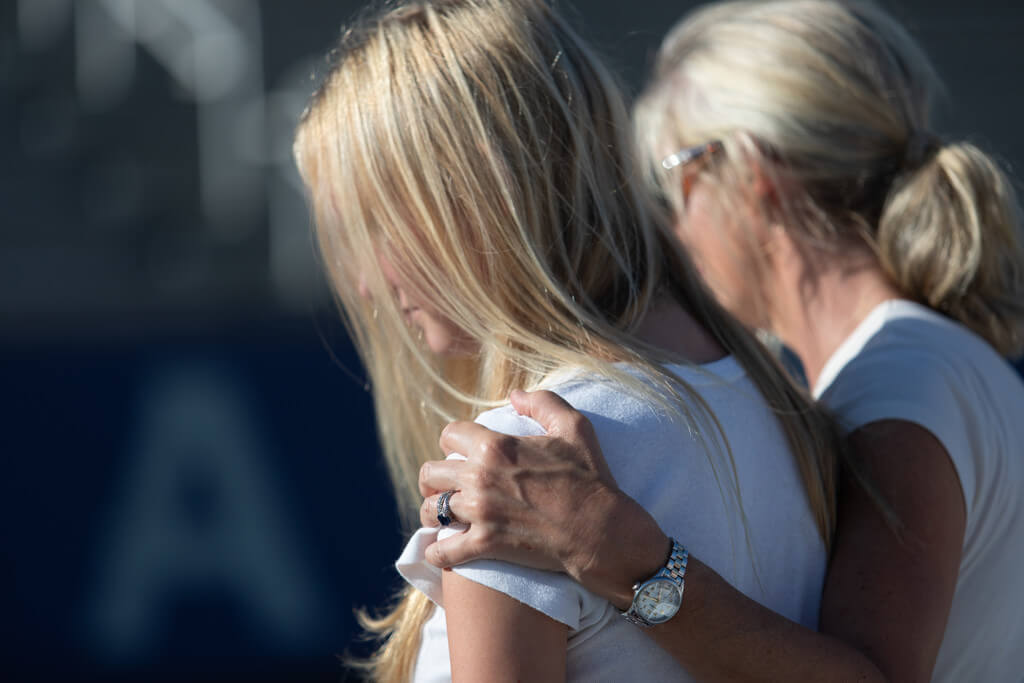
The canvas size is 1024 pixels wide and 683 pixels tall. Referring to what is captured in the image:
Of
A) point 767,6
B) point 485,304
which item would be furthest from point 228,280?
point 485,304

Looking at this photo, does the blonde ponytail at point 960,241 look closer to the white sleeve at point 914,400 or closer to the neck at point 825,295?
the neck at point 825,295

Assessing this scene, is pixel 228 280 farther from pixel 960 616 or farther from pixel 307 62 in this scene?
pixel 960 616

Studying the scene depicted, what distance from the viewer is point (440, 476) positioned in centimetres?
109

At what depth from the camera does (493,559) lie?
103 cm

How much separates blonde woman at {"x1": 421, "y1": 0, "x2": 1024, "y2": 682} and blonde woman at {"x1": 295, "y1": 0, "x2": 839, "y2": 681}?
42 mm

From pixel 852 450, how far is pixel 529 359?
52cm

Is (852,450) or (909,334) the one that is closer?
(852,450)

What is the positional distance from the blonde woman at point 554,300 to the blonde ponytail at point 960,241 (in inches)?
17.3

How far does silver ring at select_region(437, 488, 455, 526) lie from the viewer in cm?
108

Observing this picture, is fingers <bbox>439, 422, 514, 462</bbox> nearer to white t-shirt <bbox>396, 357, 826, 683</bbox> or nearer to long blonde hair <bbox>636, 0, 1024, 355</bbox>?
white t-shirt <bbox>396, 357, 826, 683</bbox>

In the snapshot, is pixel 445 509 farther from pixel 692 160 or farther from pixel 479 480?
pixel 692 160

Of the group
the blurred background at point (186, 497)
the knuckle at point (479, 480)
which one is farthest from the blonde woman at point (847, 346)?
the blurred background at point (186, 497)

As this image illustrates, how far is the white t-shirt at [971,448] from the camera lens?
1.42m

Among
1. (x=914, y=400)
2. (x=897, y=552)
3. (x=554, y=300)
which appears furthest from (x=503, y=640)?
(x=914, y=400)
